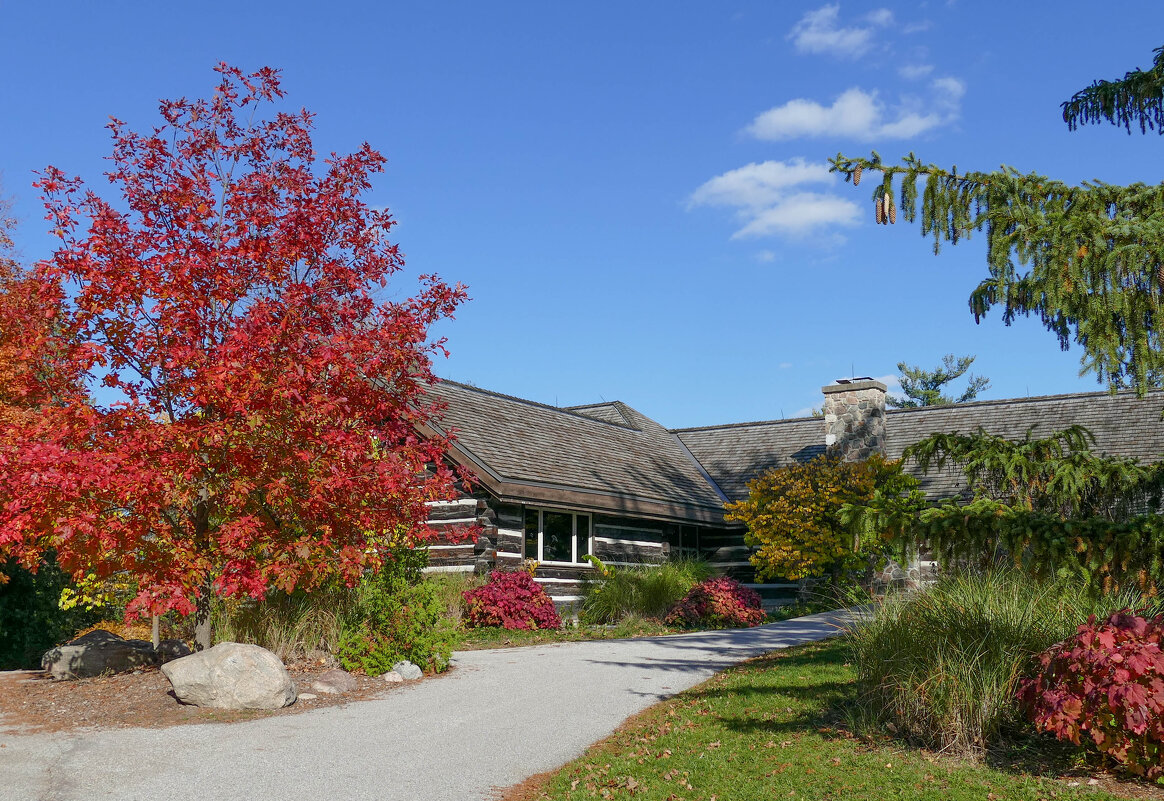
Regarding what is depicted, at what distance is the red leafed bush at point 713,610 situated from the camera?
1805 centimetres

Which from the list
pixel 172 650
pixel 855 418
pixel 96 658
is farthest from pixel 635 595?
pixel 96 658

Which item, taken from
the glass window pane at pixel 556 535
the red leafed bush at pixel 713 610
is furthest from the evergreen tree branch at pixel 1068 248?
the glass window pane at pixel 556 535

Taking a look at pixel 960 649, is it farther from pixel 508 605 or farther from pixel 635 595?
pixel 635 595

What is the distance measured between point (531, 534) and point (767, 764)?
1200 cm

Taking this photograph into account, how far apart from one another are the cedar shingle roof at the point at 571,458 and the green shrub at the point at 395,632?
5.15 m

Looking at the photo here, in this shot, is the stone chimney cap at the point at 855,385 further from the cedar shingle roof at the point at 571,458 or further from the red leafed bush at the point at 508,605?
the red leafed bush at the point at 508,605

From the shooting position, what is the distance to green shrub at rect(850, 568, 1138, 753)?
25.5 feet

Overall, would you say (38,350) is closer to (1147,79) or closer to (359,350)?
(359,350)

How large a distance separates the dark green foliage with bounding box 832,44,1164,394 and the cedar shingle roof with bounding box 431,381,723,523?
10509 mm

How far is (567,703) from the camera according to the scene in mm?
10539

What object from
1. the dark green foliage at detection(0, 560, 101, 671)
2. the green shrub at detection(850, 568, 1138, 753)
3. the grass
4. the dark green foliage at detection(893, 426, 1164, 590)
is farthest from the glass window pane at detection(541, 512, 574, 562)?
the dark green foliage at detection(893, 426, 1164, 590)

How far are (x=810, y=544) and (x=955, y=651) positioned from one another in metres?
12.8

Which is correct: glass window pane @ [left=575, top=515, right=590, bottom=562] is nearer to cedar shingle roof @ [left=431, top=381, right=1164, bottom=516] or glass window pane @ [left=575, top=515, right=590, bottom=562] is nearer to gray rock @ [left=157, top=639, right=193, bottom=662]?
cedar shingle roof @ [left=431, top=381, right=1164, bottom=516]

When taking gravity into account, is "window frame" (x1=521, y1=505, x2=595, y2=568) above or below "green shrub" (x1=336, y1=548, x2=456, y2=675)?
above
